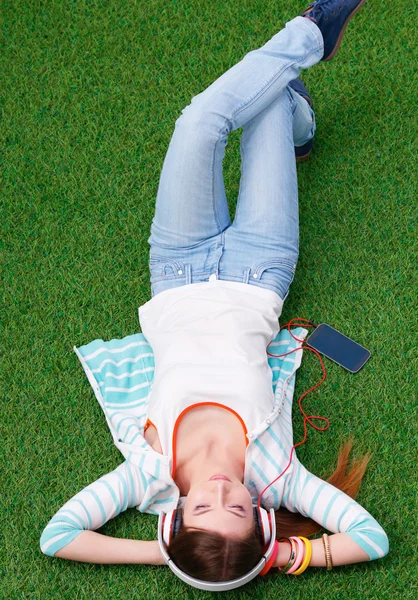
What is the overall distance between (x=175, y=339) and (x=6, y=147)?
1.42m

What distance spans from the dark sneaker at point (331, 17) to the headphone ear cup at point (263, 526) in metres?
1.82

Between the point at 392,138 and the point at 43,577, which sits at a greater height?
the point at 392,138

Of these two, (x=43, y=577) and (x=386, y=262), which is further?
(x=386, y=262)

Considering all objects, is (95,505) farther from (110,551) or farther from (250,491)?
(250,491)

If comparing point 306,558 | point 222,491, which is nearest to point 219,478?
point 222,491

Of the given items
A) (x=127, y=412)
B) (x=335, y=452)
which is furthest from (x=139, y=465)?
(x=335, y=452)

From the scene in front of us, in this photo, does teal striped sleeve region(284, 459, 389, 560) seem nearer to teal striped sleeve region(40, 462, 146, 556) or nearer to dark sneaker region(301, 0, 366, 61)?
teal striped sleeve region(40, 462, 146, 556)

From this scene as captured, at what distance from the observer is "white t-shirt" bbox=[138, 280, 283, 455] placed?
2193mm

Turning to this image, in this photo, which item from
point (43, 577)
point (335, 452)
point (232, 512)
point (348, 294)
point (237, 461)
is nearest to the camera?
point (232, 512)

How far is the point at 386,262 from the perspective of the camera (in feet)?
8.99

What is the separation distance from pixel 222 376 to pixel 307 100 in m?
1.35

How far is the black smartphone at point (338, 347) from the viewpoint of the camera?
8.47 ft

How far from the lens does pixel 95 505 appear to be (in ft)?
7.24

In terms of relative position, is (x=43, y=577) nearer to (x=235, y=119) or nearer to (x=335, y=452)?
(x=335, y=452)
